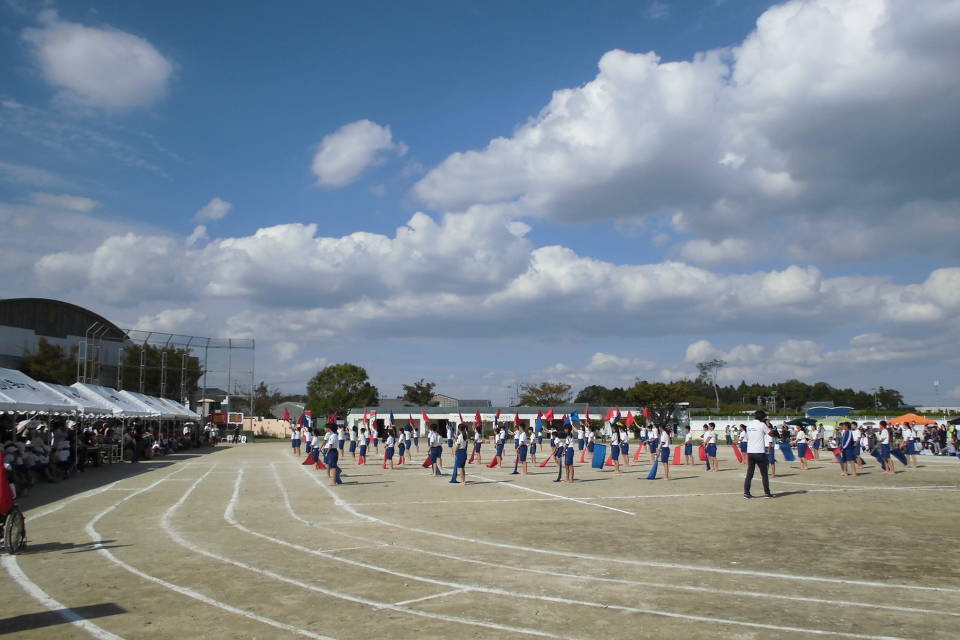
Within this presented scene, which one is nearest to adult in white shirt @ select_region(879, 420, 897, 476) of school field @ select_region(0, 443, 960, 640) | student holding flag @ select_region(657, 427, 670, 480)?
school field @ select_region(0, 443, 960, 640)

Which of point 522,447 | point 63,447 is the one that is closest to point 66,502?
point 63,447

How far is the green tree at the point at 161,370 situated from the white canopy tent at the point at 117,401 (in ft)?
63.7

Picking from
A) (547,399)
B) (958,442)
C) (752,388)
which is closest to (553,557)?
(958,442)

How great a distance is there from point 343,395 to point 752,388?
74853mm

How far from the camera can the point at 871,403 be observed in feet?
405

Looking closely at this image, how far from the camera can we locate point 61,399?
75.3ft

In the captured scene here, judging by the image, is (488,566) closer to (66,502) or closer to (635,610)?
(635,610)

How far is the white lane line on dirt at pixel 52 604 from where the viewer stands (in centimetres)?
638

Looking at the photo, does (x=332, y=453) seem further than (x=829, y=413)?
No

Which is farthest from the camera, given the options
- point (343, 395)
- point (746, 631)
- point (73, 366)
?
point (343, 395)

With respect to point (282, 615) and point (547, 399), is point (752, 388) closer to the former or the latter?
point (547, 399)

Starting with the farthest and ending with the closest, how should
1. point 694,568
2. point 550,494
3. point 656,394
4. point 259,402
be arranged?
point 259,402 → point 656,394 → point 550,494 → point 694,568

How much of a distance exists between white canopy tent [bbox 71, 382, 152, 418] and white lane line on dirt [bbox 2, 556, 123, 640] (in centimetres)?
2063

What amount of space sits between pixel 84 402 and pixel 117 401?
543cm
